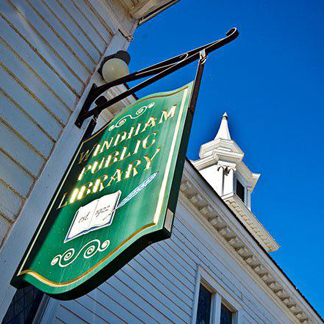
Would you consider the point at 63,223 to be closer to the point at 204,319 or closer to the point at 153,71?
the point at 153,71

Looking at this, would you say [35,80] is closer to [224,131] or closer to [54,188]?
[54,188]

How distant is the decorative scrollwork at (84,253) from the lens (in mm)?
2660

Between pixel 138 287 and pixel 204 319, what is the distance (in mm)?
2354

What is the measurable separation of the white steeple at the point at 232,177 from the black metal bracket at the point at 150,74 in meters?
19.3

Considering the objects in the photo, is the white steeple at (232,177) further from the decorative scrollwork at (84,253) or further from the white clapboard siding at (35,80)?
the decorative scrollwork at (84,253)

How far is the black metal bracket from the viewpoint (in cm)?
430

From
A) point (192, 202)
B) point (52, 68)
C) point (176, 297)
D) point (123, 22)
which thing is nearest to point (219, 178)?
point (192, 202)

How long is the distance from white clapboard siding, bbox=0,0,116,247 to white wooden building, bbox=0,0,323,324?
0.04 ft

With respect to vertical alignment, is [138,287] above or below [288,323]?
below

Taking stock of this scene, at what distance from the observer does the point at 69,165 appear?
4.04 metres

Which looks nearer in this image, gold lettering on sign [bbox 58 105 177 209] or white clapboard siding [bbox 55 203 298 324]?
gold lettering on sign [bbox 58 105 177 209]

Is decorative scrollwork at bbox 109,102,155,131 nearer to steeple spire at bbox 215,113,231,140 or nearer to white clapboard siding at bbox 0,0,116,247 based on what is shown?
white clapboard siding at bbox 0,0,116,247

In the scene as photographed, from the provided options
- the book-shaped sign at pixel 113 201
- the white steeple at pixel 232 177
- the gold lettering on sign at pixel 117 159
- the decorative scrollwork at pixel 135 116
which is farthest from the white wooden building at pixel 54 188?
the white steeple at pixel 232 177

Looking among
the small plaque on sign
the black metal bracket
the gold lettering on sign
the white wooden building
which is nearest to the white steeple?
the white wooden building
